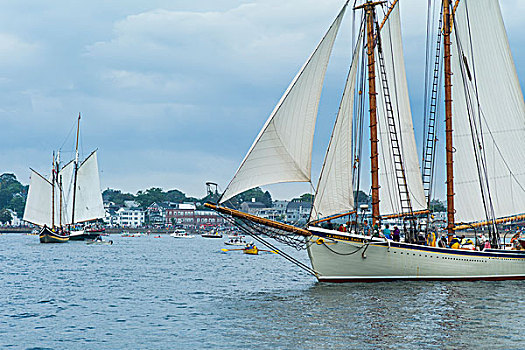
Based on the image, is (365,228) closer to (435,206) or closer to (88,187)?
(435,206)

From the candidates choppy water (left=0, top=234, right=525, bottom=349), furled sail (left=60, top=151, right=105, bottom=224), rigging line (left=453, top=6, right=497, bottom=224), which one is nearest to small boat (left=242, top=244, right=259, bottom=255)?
furled sail (left=60, top=151, right=105, bottom=224)

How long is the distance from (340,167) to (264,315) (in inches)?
451

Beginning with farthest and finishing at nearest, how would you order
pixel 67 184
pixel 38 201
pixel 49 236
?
pixel 67 184 → pixel 38 201 → pixel 49 236

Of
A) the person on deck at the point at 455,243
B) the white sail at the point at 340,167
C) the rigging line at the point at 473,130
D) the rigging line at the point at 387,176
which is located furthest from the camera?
the rigging line at the point at 387,176

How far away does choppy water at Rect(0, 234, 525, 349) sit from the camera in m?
24.2

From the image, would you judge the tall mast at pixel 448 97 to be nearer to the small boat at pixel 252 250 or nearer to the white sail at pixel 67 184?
the small boat at pixel 252 250

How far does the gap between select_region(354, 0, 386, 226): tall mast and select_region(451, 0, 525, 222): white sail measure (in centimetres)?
664

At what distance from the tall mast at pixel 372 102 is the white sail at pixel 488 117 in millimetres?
6642

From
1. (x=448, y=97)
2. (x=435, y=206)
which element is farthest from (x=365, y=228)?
(x=435, y=206)

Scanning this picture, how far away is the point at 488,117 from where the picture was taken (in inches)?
1698

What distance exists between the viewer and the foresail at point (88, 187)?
131500mm

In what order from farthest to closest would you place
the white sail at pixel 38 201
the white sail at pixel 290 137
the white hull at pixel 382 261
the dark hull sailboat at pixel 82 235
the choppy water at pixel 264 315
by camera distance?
the dark hull sailboat at pixel 82 235 → the white sail at pixel 38 201 → the white hull at pixel 382 261 → the white sail at pixel 290 137 → the choppy water at pixel 264 315

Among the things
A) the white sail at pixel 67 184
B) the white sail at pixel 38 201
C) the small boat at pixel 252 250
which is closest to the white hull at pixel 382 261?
the small boat at pixel 252 250

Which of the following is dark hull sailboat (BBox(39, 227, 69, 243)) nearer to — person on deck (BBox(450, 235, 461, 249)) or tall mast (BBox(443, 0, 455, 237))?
tall mast (BBox(443, 0, 455, 237))
